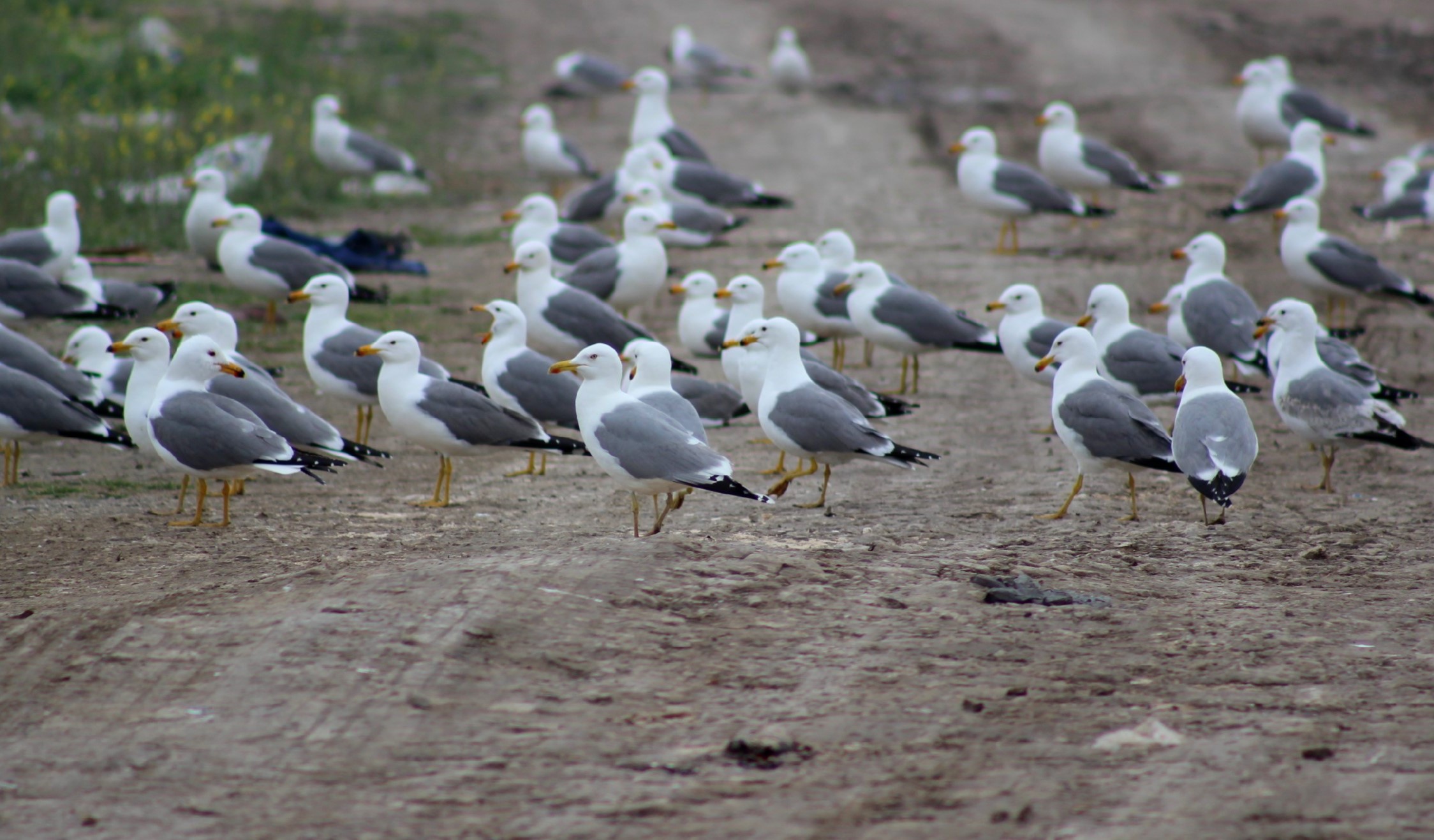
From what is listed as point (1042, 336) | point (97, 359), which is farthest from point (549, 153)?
point (1042, 336)

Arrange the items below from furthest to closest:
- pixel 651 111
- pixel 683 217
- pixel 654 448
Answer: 1. pixel 651 111
2. pixel 683 217
3. pixel 654 448

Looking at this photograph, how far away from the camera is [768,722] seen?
4781 millimetres

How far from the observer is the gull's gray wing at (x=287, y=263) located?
11.5 metres

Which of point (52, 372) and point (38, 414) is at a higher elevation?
point (52, 372)

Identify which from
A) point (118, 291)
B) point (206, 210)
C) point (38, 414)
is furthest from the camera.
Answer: point (206, 210)

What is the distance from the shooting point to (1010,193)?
561 inches

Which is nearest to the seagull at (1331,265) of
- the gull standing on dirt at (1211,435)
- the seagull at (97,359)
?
the gull standing on dirt at (1211,435)

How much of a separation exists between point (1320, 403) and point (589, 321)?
483cm

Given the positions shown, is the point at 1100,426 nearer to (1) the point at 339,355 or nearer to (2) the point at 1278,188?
(1) the point at 339,355

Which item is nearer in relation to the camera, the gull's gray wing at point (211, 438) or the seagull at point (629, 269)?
the gull's gray wing at point (211, 438)

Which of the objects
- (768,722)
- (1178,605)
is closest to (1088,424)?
(1178,605)

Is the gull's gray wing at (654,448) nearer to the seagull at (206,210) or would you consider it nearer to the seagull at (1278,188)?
the seagull at (206,210)

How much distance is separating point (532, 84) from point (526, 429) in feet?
57.3

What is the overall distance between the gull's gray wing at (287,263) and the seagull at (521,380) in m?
3.11
